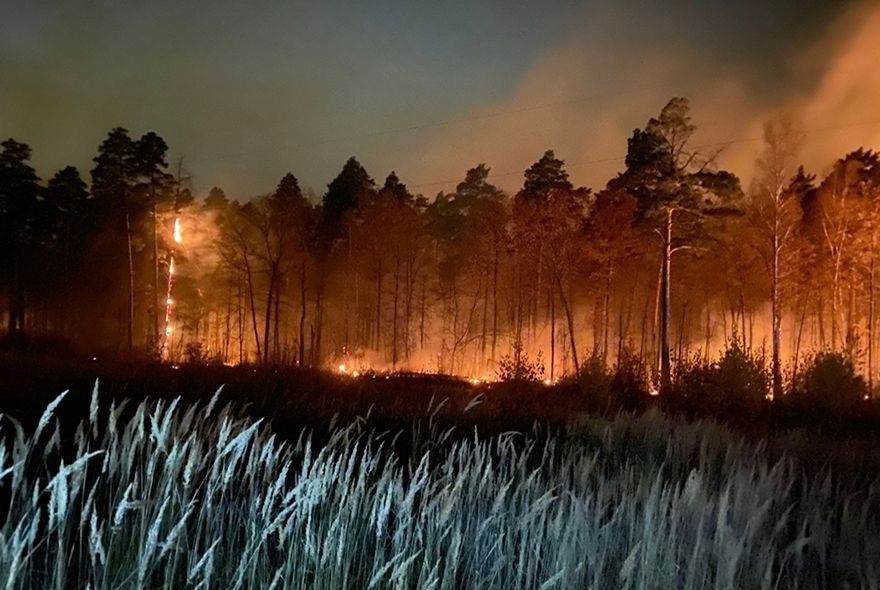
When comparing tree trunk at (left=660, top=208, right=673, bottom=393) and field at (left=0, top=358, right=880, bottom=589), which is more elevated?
tree trunk at (left=660, top=208, right=673, bottom=393)

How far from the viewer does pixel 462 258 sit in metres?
42.5

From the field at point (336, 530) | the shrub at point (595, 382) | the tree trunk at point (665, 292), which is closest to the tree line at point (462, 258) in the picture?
the tree trunk at point (665, 292)

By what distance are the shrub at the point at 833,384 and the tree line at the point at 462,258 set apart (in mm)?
10627

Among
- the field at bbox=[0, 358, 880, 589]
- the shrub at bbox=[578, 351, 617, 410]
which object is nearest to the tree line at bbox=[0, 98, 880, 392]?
the shrub at bbox=[578, 351, 617, 410]

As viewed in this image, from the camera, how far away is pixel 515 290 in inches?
1649

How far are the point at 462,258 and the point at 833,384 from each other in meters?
27.2

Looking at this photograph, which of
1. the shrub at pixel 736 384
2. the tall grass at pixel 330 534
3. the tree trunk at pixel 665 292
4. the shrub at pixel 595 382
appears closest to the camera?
the tall grass at pixel 330 534

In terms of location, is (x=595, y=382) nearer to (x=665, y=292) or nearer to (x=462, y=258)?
(x=665, y=292)

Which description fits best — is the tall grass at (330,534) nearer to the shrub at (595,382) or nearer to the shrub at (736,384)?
the shrub at (736,384)

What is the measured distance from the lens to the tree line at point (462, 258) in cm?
3034

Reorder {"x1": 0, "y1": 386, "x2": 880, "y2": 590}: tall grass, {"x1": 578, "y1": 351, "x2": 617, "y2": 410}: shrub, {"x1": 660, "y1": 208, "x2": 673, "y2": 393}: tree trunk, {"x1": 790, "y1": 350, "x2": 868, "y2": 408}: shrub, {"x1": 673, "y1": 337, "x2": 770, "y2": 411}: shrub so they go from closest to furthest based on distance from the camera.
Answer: {"x1": 0, "y1": 386, "x2": 880, "y2": 590}: tall grass → {"x1": 790, "y1": 350, "x2": 868, "y2": 408}: shrub → {"x1": 673, "y1": 337, "x2": 770, "y2": 411}: shrub → {"x1": 578, "y1": 351, "x2": 617, "y2": 410}: shrub → {"x1": 660, "y1": 208, "x2": 673, "y2": 393}: tree trunk

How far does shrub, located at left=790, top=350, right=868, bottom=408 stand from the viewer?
55.1 feet

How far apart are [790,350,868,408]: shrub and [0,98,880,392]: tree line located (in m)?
10.6

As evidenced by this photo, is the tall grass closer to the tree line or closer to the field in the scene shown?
the field
